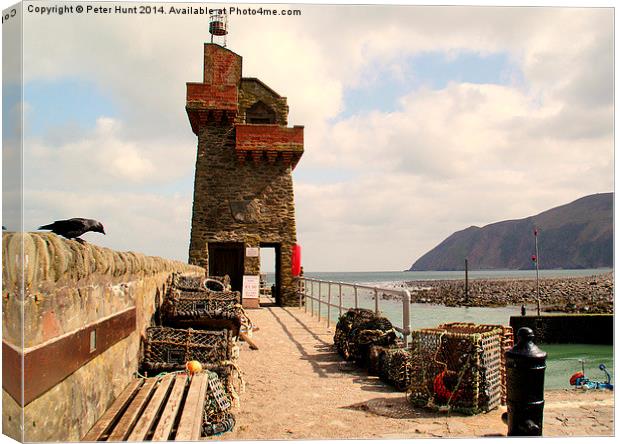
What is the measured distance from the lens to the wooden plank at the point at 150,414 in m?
3.15

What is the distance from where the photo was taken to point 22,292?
245 cm

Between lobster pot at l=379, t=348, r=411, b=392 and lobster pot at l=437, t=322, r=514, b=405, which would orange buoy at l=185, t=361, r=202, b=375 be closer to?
lobster pot at l=379, t=348, r=411, b=392

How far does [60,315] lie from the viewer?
2.72 m

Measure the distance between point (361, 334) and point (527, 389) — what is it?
3.22 metres

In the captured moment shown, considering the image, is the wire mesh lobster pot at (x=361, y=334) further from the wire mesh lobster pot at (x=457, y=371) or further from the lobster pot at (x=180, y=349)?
the lobster pot at (x=180, y=349)

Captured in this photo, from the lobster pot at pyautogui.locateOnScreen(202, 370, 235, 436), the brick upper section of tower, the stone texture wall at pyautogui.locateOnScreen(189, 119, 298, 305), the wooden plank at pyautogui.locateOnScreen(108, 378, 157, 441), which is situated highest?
the brick upper section of tower

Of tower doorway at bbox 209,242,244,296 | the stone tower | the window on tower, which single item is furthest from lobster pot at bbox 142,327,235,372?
the window on tower

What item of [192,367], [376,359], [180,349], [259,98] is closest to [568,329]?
[259,98]

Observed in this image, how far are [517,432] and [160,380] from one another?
2.73m

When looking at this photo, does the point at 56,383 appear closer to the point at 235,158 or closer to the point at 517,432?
the point at 517,432

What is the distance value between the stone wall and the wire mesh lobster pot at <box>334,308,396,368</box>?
344 cm

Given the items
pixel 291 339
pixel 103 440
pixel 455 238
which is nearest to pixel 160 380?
pixel 103 440

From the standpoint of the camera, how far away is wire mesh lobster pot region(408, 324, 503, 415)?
461 cm

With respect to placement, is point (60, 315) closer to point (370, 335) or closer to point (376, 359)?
point (376, 359)
